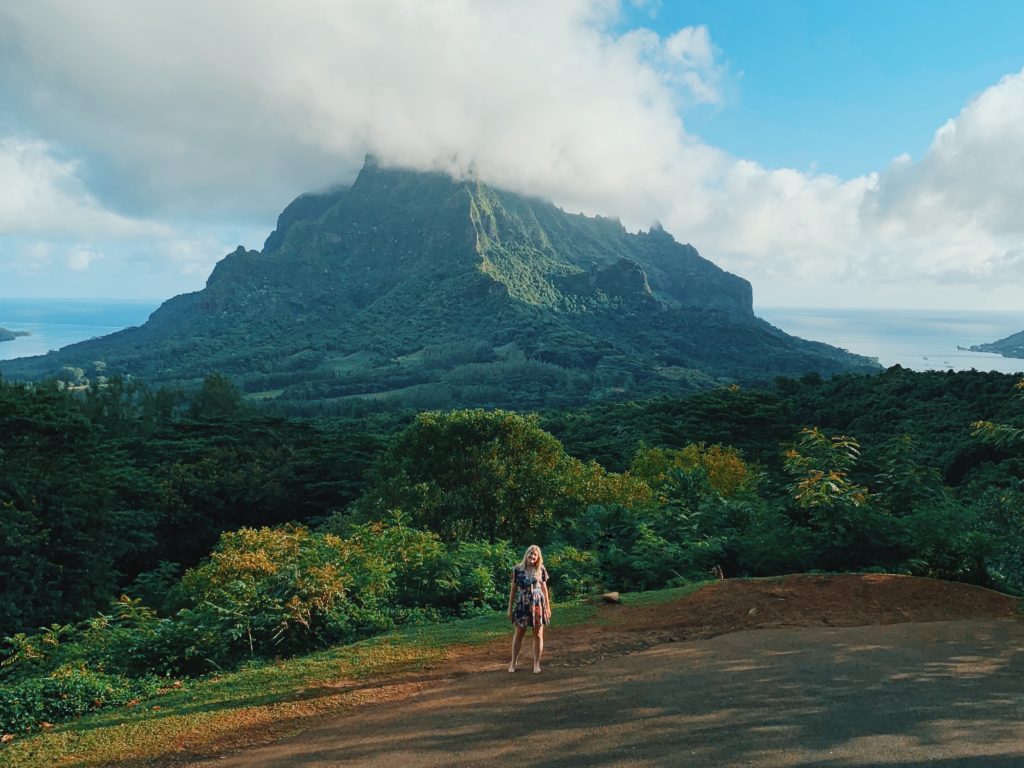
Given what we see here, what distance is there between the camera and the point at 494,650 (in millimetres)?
9578

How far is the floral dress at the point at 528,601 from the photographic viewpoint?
864 centimetres

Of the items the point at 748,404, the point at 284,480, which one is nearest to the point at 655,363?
the point at 748,404

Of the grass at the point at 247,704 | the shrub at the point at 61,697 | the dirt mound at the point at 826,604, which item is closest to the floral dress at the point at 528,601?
the grass at the point at 247,704

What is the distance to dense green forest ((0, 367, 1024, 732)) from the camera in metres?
10.7

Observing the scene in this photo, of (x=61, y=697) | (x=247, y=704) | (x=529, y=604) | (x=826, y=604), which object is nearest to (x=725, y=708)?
(x=529, y=604)

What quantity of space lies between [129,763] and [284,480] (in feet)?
112

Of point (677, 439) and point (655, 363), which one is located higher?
point (655, 363)

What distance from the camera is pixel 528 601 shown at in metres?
8.71

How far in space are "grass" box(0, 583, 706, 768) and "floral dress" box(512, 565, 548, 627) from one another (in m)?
1.55

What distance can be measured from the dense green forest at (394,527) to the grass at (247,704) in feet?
3.21

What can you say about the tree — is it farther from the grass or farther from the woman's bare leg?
the woman's bare leg

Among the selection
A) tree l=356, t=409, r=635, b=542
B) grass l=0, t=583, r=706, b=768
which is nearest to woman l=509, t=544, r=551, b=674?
grass l=0, t=583, r=706, b=768

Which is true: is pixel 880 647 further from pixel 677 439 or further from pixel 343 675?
pixel 677 439

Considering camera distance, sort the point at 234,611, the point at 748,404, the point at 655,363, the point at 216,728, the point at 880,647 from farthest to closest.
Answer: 1. the point at 655,363
2. the point at 748,404
3. the point at 234,611
4. the point at 880,647
5. the point at 216,728
